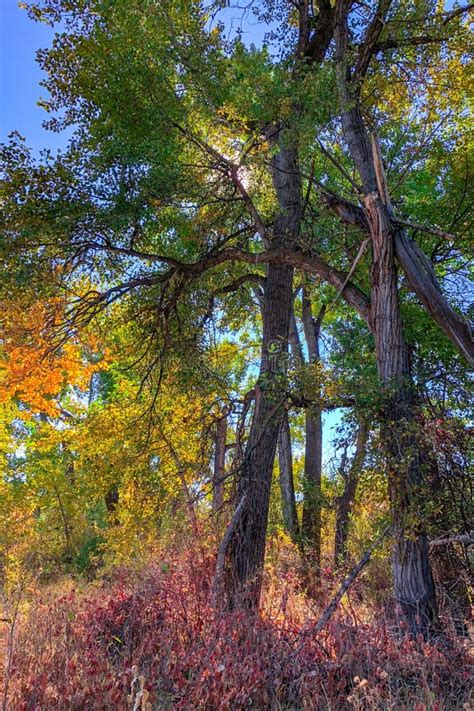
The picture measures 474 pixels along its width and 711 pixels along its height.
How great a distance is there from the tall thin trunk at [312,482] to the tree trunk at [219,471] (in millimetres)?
1705

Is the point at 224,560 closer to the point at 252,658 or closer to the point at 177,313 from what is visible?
the point at 252,658

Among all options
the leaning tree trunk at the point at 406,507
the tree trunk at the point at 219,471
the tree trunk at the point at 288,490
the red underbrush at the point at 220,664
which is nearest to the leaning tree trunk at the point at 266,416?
the tree trunk at the point at 219,471

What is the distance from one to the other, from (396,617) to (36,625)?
11.1 feet

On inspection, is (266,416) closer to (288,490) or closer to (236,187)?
(236,187)

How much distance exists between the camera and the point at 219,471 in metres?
8.48

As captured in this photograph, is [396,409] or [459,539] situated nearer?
[459,539]

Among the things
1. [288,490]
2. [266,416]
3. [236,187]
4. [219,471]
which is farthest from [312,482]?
[236,187]

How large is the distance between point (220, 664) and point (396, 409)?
10.2ft

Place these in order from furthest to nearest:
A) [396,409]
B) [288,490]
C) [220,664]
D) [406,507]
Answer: [288,490] → [396,409] → [406,507] → [220,664]

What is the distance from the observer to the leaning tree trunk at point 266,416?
6031 mm

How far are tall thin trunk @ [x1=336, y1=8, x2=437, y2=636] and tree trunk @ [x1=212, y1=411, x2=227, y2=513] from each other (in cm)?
235

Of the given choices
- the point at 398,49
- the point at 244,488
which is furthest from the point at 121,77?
the point at 244,488

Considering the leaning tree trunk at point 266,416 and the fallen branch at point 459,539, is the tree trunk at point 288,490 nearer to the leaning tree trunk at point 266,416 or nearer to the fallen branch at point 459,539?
the leaning tree trunk at point 266,416

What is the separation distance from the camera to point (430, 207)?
27.1 feet
